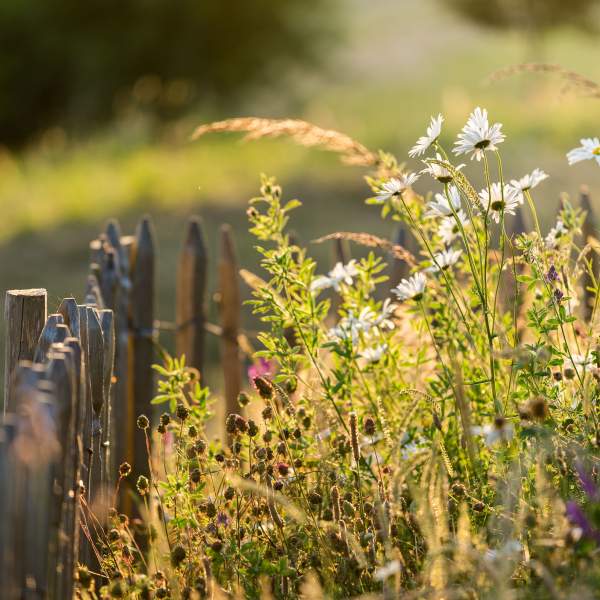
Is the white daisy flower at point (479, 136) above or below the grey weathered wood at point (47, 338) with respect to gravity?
above

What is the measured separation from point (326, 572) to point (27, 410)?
2.57 feet

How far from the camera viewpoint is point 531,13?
75.7 feet

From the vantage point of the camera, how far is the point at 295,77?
19953 millimetres

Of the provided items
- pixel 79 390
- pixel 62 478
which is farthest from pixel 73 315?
pixel 62 478

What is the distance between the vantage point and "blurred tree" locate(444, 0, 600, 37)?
23.2 m

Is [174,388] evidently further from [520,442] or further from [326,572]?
[520,442]

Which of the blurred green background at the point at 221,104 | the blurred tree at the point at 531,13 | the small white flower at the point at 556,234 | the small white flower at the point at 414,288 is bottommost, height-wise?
the small white flower at the point at 414,288

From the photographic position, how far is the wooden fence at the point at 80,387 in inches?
59.2

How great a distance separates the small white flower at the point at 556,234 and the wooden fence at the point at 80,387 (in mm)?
1136

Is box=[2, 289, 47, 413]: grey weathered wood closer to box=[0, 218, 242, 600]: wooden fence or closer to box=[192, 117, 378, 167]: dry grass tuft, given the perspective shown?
box=[0, 218, 242, 600]: wooden fence

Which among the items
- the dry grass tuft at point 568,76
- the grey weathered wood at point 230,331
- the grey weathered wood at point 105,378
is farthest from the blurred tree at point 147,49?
the grey weathered wood at point 105,378

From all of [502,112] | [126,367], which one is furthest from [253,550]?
[502,112]

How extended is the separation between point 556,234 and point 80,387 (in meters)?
1.43

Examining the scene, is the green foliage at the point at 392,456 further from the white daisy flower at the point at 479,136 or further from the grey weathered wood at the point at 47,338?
the grey weathered wood at the point at 47,338
